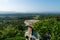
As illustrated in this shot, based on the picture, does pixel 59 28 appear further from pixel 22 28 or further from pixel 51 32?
pixel 22 28

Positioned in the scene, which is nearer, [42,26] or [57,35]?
[57,35]

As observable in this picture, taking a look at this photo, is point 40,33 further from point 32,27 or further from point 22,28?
point 22,28

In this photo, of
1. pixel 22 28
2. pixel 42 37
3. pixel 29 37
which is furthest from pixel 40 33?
pixel 22 28

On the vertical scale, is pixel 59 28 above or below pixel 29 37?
above

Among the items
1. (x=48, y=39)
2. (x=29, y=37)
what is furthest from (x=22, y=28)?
(x=48, y=39)

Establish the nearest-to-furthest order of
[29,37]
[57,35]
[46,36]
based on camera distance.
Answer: [57,35] < [46,36] < [29,37]

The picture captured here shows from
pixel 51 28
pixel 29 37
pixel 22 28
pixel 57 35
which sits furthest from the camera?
pixel 22 28

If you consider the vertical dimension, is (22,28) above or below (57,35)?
below

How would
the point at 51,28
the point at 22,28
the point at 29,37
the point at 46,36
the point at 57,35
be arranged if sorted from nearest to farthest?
the point at 57,35
the point at 51,28
the point at 46,36
the point at 29,37
the point at 22,28

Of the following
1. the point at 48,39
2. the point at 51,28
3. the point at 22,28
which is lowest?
the point at 22,28
